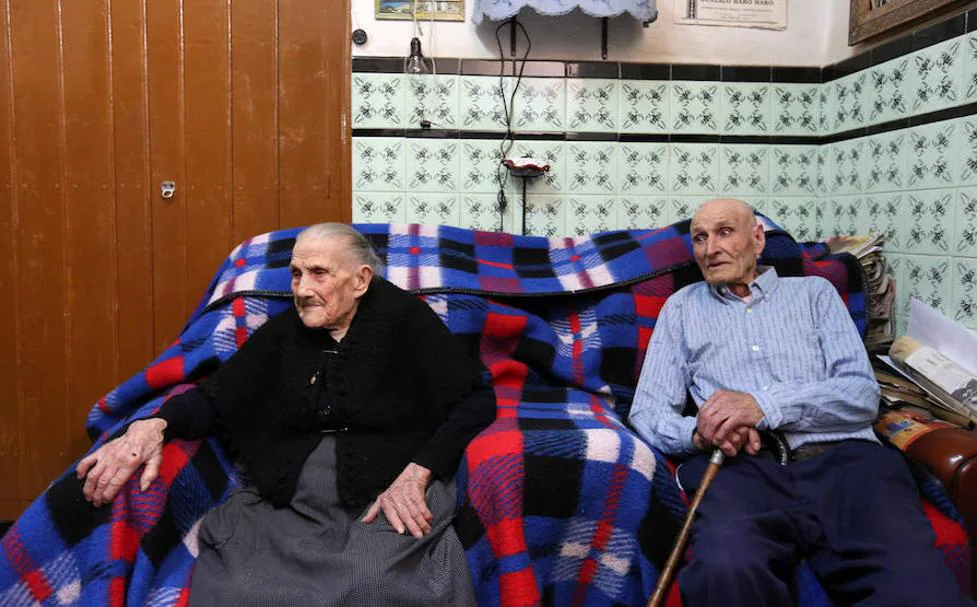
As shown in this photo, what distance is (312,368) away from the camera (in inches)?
70.2

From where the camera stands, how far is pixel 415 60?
257 centimetres

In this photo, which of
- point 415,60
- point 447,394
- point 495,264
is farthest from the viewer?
point 415,60

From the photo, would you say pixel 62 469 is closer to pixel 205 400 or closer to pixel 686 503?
pixel 205 400

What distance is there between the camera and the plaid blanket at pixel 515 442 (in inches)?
56.7

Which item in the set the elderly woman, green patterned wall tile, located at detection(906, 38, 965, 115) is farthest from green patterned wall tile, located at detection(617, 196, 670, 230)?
the elderly woman

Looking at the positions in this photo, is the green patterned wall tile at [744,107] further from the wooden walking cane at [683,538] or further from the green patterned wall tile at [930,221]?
the wooden walking cane at [683,538]

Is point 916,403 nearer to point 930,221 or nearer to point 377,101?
point 930,221

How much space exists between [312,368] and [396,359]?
21 cm

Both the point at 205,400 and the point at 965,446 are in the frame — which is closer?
the point at 965,446

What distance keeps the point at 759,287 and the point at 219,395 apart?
141cm

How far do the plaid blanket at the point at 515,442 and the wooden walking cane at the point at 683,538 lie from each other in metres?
0.04

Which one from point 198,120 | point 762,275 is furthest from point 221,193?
point 762,275

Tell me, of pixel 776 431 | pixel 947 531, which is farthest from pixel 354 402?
pixel 947 531

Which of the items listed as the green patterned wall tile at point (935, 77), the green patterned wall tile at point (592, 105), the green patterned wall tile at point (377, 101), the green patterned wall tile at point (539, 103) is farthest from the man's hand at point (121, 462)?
the green patterned wall tile at point (935, 77)
